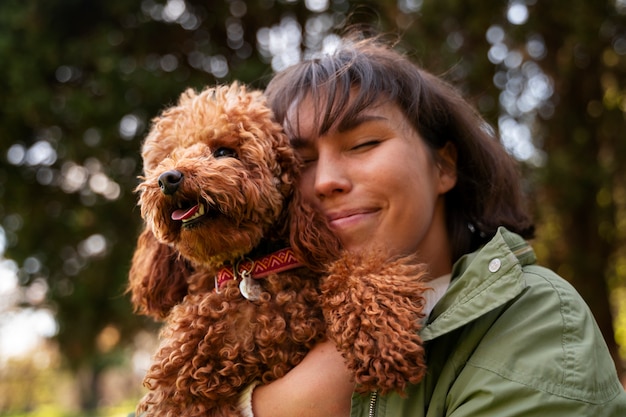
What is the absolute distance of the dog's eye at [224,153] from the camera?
205 cm

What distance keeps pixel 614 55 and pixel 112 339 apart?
23.9ft

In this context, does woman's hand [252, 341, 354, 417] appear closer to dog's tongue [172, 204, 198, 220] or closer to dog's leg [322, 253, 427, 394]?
dog's leg [322, 253, 427, 394]

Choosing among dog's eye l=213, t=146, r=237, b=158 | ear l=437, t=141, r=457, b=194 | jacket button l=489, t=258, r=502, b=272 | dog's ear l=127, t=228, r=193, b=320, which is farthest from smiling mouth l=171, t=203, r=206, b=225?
ear l=437, t=141, r=457, b=194

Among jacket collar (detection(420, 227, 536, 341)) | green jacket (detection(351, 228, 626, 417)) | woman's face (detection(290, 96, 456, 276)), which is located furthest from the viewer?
woman's face (detection(290, 96, 456, 276))

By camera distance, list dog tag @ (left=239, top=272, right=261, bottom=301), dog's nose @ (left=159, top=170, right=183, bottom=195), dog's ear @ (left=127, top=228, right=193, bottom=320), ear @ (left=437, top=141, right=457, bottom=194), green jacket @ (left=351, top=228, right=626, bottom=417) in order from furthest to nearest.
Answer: ear @ (left=437, top=141, right=457, bottom=194)
dog's ear @ (left=127, top=228, right=193, bottom=320)
dog tag @ (left=239, top=272, right=261, bottom=301)
dog's nose @ (left=159, top=170, right=183, bottom=195)
green jacket @ (left=351, top=228, right=626, bottom=417)

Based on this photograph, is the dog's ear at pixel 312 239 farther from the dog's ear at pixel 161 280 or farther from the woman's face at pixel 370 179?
the dog's ear at pixel 161 280

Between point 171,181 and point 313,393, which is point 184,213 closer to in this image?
point 171,181

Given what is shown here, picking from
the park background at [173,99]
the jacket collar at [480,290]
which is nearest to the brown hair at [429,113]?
the jacket collar at [480,290]

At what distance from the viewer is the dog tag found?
197 cm

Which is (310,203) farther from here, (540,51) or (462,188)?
(540,51)

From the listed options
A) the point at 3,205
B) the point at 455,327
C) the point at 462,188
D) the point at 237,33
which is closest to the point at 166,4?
the point at 237,33

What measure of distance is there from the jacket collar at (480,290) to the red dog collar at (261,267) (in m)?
0.49

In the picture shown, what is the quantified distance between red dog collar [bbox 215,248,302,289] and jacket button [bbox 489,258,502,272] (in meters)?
0.60

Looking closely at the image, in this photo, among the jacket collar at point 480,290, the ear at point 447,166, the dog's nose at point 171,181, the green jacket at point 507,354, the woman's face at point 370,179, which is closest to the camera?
the green jacket at point 507,354
